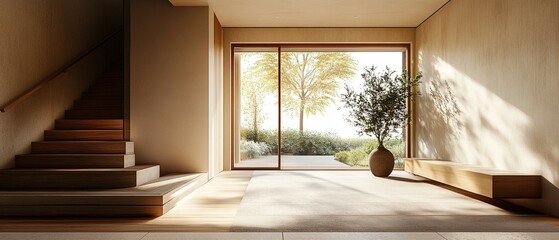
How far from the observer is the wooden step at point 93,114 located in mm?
6633

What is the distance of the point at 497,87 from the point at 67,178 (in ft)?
16.6

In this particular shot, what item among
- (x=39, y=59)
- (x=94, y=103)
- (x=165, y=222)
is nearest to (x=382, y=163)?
(x=165, y=222)

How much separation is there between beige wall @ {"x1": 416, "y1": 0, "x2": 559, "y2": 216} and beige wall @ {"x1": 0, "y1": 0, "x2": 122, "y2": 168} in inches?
230

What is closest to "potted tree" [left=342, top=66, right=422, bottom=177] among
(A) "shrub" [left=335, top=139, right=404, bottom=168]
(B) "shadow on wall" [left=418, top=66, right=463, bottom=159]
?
(B) "shadow on wall" [left=418, top=66, right=463, bottom=159]

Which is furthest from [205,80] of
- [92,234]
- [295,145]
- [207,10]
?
[92,234]

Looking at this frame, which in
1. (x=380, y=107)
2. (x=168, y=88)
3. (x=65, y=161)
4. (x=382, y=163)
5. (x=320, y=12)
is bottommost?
(x=382, y=163)

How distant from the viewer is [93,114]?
6.70 metres

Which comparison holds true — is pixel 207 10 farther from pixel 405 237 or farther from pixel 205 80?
pixel 405 237

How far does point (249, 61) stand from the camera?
8617 millimetres

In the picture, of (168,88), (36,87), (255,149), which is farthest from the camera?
(255,149)

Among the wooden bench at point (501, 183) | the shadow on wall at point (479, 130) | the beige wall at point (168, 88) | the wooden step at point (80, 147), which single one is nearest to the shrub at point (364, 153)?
the shadow on wall at point (479, 130)

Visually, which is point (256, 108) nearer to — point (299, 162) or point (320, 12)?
point (299, 162)

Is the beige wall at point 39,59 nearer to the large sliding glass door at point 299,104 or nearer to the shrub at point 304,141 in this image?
the large sliding glass door at point 299,104

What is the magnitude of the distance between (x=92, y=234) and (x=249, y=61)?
566 centimetres
